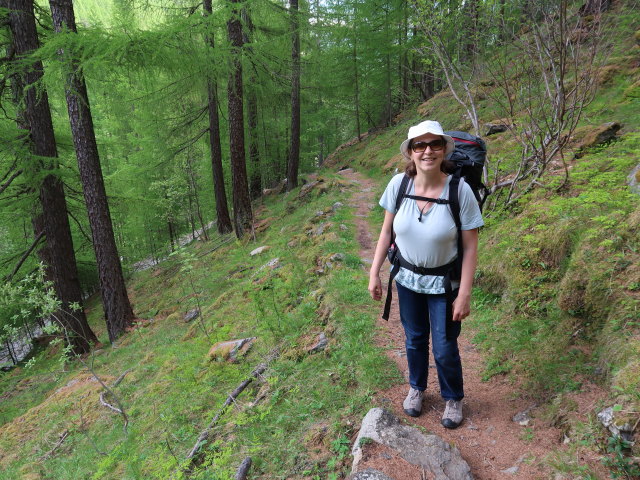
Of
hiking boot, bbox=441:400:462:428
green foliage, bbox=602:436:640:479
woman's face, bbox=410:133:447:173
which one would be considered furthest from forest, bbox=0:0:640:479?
woman's face, bbox=410:133:447:173

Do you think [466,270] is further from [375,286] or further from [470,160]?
[470,160]

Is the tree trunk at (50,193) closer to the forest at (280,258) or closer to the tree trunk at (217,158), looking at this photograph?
the forest at (280,258)

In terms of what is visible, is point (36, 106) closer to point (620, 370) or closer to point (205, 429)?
point (205, 429)

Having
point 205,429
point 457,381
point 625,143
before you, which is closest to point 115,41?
point 205,429

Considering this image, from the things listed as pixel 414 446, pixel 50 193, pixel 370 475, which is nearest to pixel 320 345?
pixel 414 446

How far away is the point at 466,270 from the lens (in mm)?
2402

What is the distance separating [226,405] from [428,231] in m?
3.12

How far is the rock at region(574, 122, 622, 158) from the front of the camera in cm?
591

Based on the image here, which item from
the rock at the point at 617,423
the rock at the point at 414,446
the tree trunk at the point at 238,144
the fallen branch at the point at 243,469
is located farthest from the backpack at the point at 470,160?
the tree trunk at the point at 238,144

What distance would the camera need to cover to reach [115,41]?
5766mm

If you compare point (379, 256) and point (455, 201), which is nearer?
point (455, 201)

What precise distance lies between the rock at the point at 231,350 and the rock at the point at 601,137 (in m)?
6.35

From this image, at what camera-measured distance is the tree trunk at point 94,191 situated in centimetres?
680

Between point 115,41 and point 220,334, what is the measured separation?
529cm
